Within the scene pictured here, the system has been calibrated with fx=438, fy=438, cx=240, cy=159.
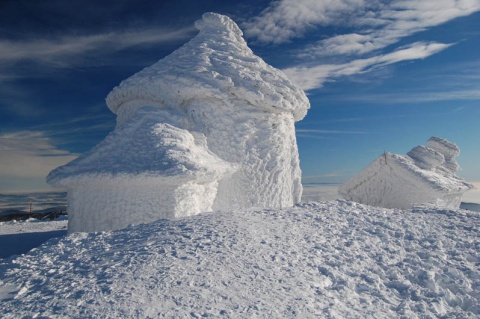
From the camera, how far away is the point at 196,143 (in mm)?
10141

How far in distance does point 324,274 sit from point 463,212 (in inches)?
180

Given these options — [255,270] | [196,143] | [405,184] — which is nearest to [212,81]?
[196,143]

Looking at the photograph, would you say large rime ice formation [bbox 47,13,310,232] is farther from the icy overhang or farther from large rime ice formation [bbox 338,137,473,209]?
large rime ice formation [bbox 338,137,473,209]

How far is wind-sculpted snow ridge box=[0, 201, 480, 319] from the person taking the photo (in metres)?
5.00

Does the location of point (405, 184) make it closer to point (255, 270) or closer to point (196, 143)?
point (196, 143)

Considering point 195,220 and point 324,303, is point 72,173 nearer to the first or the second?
point 195,220

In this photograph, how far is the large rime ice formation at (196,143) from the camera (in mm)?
8906

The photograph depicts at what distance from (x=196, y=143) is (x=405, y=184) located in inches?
295

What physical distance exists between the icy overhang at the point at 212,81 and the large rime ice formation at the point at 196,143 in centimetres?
3

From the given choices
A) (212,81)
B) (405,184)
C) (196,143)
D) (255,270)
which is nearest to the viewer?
(255,270)

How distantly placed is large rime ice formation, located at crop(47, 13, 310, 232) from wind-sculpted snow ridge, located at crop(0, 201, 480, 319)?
1442mm

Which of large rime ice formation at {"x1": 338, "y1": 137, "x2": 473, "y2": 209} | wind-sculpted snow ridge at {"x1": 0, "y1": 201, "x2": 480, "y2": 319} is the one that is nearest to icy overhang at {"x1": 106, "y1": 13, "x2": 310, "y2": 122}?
wind-sculpted snow ridge at {"x1": 0, "y1": 201, "x2": 480, "y2": 319}

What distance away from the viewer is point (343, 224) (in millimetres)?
7527

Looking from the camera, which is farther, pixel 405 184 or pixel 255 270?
pixel 405 184
